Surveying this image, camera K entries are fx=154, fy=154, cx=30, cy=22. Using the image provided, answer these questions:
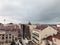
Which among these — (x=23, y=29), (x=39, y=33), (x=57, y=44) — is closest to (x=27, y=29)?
(x=23, y=29)

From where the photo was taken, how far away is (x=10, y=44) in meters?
35.9

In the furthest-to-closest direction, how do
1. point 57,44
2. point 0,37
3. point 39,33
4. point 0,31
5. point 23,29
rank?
point 23,29 < point 0,31 < point 0,37 < point 39,33 < point 57,44

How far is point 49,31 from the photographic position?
3550cm

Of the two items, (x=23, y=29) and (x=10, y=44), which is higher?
(x=23, y=29)

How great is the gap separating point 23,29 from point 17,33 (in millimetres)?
6229

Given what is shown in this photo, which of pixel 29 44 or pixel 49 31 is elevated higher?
pixel 49 31

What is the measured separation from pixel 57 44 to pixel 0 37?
18.1 m

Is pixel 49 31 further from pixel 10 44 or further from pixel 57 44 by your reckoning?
pixel 57 44

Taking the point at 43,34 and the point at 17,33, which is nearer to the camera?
the point at 43,34

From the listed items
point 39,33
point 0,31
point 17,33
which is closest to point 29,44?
point 39,33

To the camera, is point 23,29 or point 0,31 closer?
point 0,31

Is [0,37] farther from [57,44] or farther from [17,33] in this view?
[57,44]

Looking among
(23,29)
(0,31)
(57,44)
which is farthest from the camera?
(23,29)

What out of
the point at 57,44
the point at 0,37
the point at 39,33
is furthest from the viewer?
the point at 0,37
